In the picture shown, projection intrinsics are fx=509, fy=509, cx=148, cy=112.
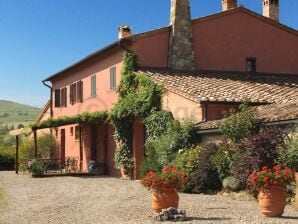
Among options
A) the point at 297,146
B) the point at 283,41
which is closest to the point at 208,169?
the point at 297,146

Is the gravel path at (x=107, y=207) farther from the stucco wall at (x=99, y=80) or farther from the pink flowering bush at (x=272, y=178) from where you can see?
the stucco wall at (x=99, y=80)

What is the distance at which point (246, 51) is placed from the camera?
2175 cm

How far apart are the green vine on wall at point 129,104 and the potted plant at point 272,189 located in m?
8.82

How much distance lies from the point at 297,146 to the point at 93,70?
14032 mm

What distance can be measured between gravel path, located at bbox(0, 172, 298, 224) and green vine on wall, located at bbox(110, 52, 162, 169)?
3.73 metres

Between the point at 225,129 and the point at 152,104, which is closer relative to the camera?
the point at 225,129

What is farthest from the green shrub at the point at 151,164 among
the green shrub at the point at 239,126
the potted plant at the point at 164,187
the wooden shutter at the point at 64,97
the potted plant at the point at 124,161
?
the wooden shutter at the point at 64,97

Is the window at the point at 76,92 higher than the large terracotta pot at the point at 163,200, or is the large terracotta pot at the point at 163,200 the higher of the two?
the window at the point at 76,92

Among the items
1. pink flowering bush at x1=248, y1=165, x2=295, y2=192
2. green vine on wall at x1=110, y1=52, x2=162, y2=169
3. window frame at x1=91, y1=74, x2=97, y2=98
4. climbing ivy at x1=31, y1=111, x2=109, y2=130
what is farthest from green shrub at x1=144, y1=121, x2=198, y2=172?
window frame at x1=91, y1=74, x2=97, y2=98

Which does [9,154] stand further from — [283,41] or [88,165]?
[283,41]

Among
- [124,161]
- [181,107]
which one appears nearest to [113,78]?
[124,161]

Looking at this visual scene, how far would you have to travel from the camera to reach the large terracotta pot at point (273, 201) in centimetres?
912

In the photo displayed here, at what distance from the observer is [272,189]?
922 cm

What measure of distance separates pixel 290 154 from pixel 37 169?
13.4 m
